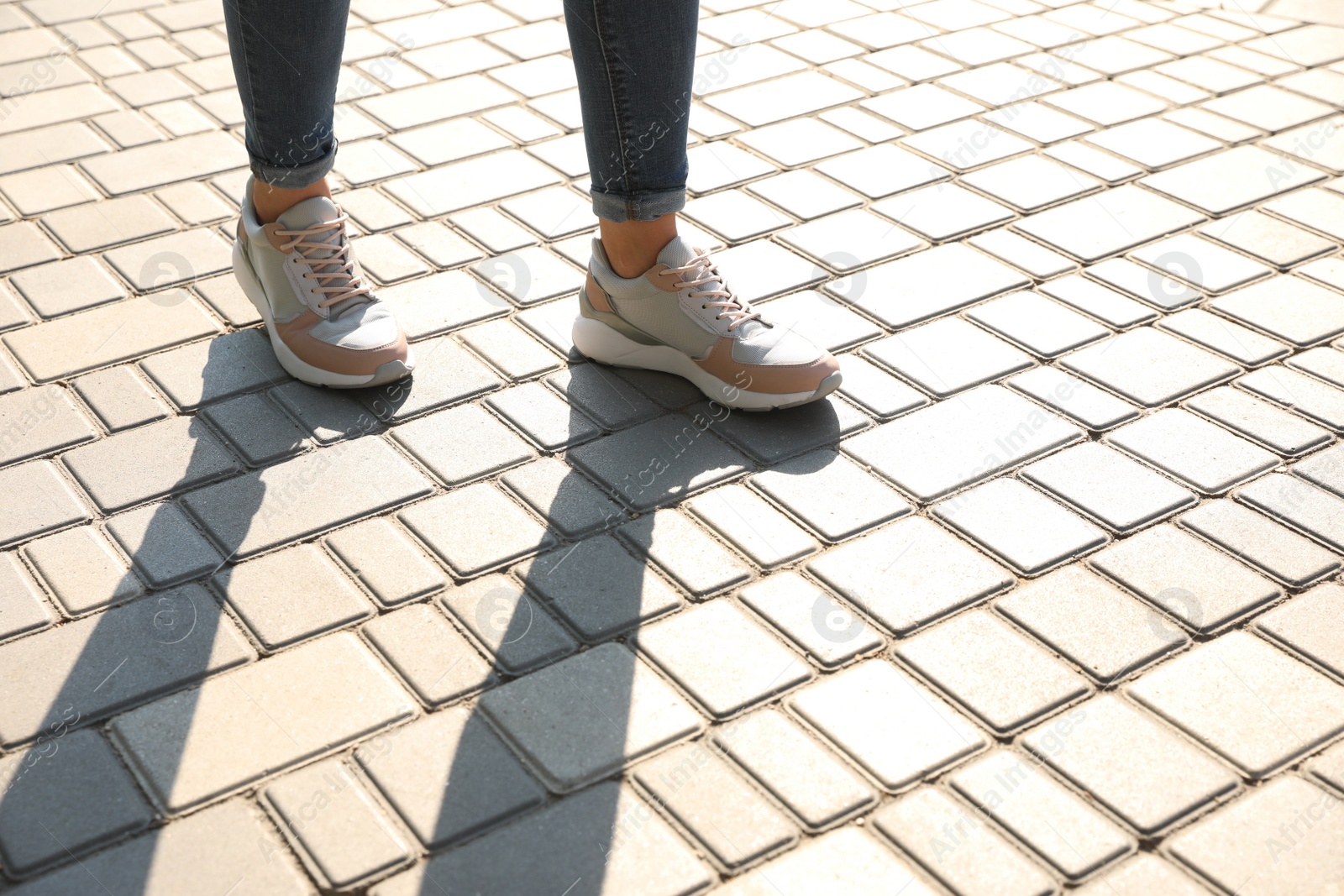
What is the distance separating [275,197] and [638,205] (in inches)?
27.7

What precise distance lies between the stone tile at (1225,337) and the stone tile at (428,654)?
1570 millimetres

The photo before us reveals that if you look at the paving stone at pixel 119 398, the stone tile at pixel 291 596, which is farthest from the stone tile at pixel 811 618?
the paving stone at pixel 119 398

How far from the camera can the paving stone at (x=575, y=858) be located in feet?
4.78

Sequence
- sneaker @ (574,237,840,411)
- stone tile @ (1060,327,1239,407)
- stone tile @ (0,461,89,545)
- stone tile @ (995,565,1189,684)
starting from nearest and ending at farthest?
stone tile @ (995,565,1189,684)
stone tile @ (0,461,89,545)
sneaker @ (574,237,840,411)
stone tile @ (1060,327,1239,407)

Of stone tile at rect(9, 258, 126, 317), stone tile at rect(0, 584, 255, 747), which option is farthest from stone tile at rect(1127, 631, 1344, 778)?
stone tile at rect(9, 258, 126, 317)

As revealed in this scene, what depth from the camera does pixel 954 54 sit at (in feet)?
12.3

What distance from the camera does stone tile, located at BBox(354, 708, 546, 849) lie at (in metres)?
1.53

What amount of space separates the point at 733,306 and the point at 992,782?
1.05 m

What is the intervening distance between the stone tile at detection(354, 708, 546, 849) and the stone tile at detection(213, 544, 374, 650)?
26 cm

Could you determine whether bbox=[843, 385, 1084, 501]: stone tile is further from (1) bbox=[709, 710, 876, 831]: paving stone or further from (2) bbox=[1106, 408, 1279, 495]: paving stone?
(1) bbox=[709, 710, 876, 831]: paving stone

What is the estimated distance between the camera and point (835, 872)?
4.85ft

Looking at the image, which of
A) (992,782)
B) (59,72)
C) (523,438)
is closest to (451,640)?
(523,438)

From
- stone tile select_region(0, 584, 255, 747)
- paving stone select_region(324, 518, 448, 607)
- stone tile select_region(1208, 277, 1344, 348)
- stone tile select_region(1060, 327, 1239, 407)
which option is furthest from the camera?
stone tile select_region(1208, 277, 1344, 348)

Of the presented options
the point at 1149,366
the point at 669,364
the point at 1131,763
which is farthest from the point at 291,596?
the point at 1149,366
